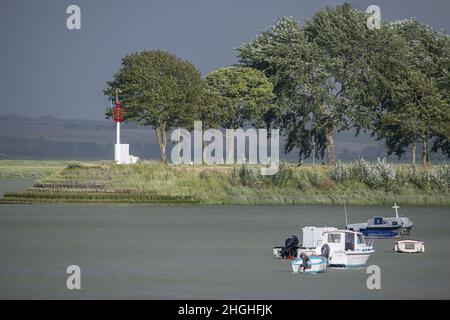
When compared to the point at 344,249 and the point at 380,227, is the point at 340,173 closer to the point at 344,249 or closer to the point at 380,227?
the point at 380,227

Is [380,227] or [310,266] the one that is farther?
[380,227]

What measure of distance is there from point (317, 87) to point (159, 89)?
1825cm

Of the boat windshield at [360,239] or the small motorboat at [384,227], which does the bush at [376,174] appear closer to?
the small motorboat at [384,227]

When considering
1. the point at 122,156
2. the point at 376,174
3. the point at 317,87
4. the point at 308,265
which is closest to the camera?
the point at 308,265

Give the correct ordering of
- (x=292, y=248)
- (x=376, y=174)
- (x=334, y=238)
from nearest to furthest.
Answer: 1. (x=334, y=238)
2. (x=292, y=248)
3. (x=376, y=174)

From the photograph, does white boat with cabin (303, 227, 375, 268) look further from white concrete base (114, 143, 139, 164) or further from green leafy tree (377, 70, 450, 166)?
green leafy tree (377, 70, 450, 166)

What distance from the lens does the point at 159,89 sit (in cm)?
12638

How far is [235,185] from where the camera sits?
10700 cm

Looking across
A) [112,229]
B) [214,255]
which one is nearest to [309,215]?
[112,229]

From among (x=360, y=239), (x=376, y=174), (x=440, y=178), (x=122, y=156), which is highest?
(x=122, y=156)

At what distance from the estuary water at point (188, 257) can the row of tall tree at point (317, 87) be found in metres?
31.5

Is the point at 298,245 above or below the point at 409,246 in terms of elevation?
above

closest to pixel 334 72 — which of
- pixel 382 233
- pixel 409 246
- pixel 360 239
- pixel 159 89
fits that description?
pixel 159 89

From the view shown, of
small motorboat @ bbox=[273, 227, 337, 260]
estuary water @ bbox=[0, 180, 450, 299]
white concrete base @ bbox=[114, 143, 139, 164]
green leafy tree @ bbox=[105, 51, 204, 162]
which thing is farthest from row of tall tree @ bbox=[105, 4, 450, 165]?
small motorboat @ bbox=[273, 227, 337, 260]
